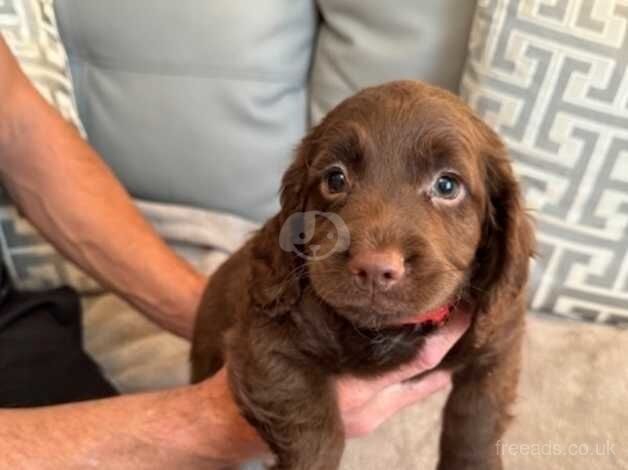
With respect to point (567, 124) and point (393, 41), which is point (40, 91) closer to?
point (393, 41)

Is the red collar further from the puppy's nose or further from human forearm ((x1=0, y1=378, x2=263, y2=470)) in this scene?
human forearm ((x1=0, y1=378, x2=263, y2=470))

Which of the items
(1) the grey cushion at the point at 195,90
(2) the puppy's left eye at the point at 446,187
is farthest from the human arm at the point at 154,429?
(1) the grey cushion at the point at 195,90

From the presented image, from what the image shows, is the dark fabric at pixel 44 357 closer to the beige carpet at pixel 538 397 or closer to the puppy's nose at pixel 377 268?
the beige carpet at pixel 538 397

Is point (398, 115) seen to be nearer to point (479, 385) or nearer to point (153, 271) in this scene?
point (479, 385)

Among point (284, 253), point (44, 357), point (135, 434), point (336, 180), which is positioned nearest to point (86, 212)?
point (44, 357)

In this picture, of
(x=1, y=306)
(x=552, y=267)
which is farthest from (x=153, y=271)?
(x=552, y=267)

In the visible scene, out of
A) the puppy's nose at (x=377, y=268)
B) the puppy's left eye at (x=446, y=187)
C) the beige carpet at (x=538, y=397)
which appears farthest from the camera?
the beige carpet at (x=538, y=397)
